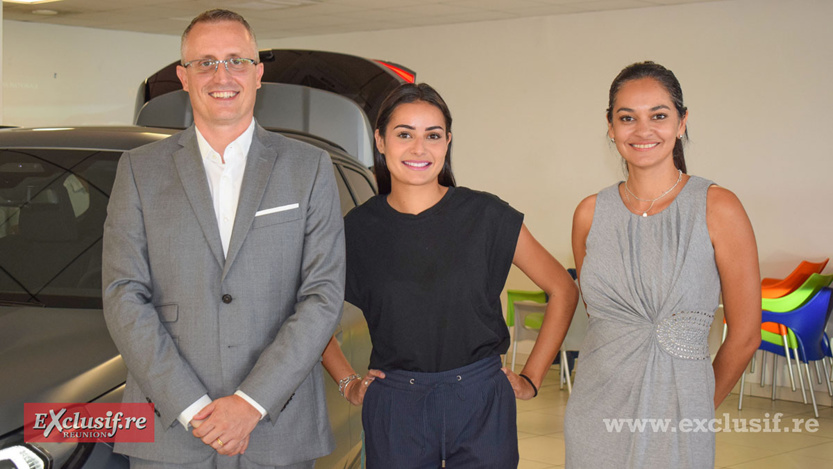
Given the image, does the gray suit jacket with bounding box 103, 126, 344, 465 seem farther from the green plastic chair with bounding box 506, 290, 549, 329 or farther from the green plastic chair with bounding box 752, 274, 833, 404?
the green plastic chair with bounding box 506, 290, 549, 329

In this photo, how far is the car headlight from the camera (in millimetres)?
1623

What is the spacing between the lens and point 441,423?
1.96 meters

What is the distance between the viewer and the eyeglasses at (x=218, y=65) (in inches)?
77.0

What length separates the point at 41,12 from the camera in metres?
9.44

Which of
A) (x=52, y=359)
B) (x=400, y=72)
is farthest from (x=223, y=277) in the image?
(x=400, y=72)

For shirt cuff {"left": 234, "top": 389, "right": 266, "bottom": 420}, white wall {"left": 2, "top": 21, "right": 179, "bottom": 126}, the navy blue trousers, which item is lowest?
the navy blue trousers

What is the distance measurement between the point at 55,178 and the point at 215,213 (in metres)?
0.83

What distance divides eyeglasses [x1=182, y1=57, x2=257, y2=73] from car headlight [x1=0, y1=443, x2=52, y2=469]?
33.5 inches

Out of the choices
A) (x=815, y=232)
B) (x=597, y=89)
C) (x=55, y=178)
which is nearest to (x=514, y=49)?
(x=597, y=89)

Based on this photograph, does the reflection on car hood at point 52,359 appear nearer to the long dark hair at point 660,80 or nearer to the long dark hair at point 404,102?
the long dark hair at point 404,102

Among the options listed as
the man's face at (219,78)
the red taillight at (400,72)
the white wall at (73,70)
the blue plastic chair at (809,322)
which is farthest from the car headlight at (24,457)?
the white wall at (73,70)

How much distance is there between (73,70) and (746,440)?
327 inches

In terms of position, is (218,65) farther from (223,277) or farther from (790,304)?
(790,304)

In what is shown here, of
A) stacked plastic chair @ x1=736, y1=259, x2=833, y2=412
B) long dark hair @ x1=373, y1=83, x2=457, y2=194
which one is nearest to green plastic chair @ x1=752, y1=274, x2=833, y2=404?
stacked plastic chair @ x1=736, y1=259, x2=833, y2=412
